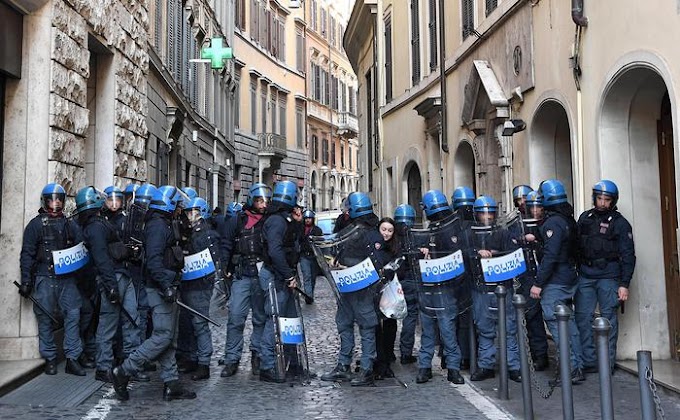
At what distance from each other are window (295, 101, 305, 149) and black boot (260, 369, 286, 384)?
39.9 meters

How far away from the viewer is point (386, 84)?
79.2 feet

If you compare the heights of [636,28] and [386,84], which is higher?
[386,84]

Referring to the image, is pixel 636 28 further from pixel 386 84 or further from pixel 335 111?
pixel 335 111

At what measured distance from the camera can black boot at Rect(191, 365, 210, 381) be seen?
27.4 feet

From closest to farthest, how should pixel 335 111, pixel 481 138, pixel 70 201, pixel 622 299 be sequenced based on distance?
pixel 622 299
pixel 70 201
pixel 481 138
pixel 335 111

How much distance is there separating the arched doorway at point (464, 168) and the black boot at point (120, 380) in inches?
433

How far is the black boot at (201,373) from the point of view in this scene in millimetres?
8352

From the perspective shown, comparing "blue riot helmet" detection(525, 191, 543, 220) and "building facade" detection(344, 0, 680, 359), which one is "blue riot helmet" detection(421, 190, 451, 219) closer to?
"blue riot helmet" detection(525, 191, 543, 220)

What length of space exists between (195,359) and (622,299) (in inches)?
174

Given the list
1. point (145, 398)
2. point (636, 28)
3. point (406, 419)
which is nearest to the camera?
point (406, 419)

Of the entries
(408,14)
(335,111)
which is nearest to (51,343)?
(408,14)

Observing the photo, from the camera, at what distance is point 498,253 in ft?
27.1

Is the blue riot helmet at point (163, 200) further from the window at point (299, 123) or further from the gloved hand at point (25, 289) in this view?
the window at point (299, 123)

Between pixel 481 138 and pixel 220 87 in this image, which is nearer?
pixel 481 138
